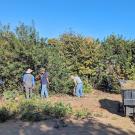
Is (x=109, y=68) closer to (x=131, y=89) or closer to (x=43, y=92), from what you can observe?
(x=43, y=92)

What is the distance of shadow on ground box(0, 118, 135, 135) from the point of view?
12802mm

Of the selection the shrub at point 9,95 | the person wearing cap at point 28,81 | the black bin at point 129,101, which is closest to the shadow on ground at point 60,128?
the black bin at point 129,101

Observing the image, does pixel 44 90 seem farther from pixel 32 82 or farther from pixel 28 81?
pixel 28 81

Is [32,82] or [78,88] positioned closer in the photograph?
[32,82]

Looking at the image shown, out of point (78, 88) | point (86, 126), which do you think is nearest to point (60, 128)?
point (86, 126)

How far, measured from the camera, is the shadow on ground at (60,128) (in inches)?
504

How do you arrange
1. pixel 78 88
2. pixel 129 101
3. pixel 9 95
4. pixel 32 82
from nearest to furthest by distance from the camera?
1. pixel 129 101
2. pixel 9 95
3. pixel 32 82
4. pixel 78 88

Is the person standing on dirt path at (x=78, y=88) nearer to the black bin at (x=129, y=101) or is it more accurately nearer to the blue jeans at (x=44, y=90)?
the blue jeans at (x=44, y=90)

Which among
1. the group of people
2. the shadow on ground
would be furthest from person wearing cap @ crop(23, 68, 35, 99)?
the shadow on ground

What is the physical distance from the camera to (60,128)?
44.1 ft

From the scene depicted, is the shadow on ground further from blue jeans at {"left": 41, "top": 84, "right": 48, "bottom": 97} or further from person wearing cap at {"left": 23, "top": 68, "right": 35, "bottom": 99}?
blue jeans at {"left": 41, "top": 84, "right": 48, "bottom": 97}

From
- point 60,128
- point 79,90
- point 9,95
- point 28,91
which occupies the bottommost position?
point 60,128

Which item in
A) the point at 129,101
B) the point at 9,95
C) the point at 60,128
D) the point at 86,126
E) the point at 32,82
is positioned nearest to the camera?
the point at 60,128

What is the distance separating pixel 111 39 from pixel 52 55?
18.8ft
